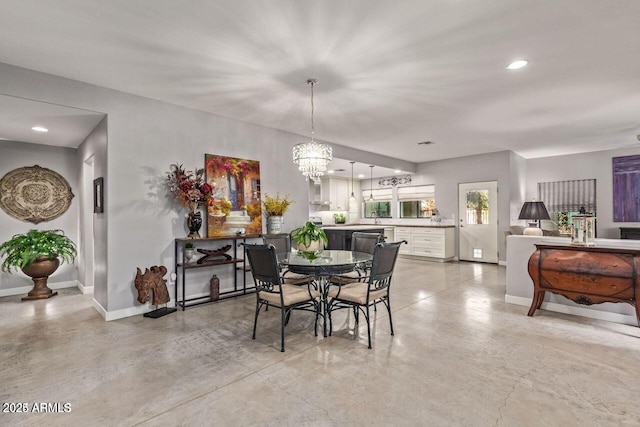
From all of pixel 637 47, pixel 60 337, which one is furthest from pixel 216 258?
pixel 637 47

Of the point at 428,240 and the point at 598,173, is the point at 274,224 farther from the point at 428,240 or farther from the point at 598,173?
the point at 598,173

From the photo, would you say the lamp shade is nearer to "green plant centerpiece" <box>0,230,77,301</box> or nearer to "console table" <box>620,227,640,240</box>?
"console table" <box>620,227,640,240</box>

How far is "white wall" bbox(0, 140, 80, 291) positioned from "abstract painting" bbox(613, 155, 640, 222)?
417 inches

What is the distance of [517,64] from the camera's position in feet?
9.91

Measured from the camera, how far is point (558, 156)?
7598 mm

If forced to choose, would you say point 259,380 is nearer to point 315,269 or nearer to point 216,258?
point 315,269

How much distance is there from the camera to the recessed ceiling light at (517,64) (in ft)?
9.70

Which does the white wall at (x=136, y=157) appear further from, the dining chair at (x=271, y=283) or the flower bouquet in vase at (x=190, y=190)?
the dining chair at (x=271, y=283)

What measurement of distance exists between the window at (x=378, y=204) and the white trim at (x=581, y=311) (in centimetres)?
548

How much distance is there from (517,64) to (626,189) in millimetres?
5950

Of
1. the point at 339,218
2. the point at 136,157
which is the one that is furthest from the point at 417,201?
the point at 136,157

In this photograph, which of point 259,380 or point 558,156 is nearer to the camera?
point 259,380

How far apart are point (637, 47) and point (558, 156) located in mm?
5760

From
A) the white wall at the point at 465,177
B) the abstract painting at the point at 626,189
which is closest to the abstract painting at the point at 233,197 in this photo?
the white wall at the point at 465,177
